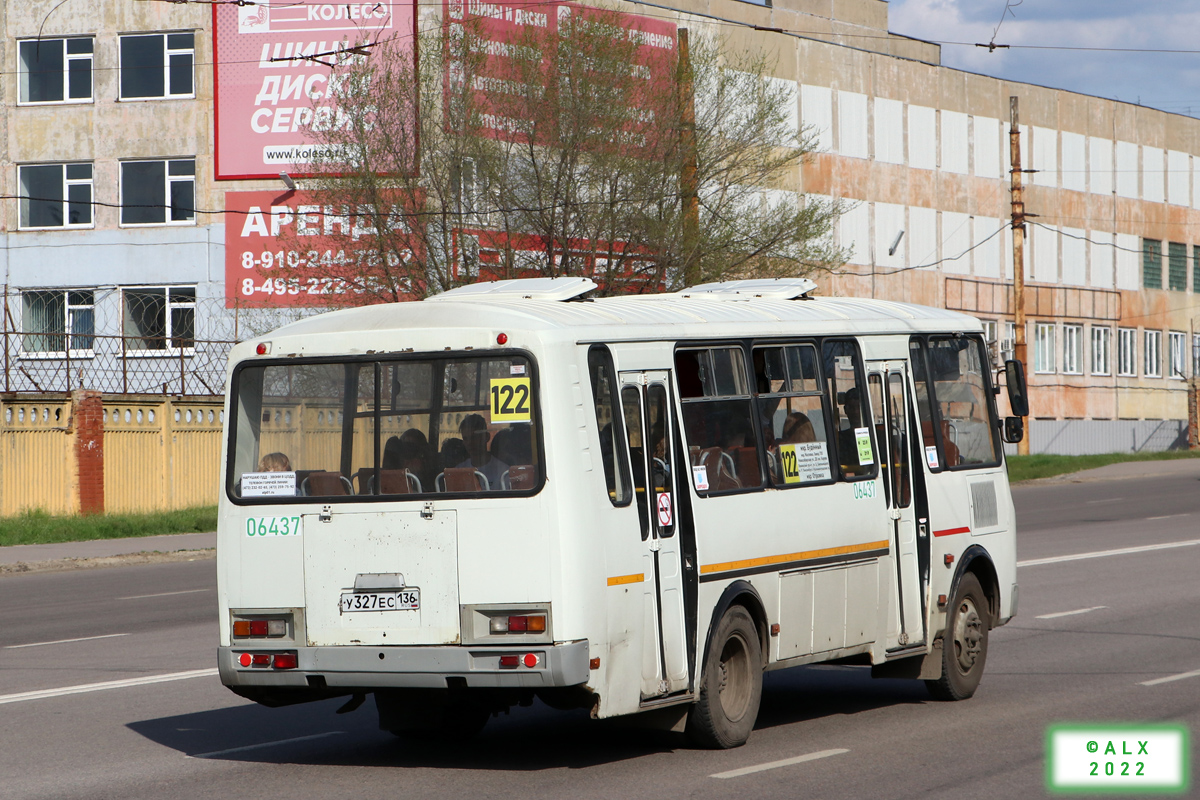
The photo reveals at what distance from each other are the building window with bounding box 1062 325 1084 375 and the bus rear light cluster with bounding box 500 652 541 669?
55.5m

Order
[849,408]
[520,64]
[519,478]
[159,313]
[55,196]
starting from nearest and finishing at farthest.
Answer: [519,478] < [849,408] < [520,64] < [159,313] < [55,196]

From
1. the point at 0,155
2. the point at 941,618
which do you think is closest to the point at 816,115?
the point at 0,155

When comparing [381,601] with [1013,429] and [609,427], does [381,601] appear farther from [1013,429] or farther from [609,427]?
[1013,429]

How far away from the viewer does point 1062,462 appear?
158 feet

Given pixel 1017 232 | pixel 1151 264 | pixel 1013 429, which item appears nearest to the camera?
pixel 1013 429

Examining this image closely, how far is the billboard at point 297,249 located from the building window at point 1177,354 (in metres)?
39.8

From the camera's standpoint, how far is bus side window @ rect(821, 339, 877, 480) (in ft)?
34.7

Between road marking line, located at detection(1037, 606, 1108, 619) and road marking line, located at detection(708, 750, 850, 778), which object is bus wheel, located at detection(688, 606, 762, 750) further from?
road marking line, located at detection(1037, 606, 1108, 619)

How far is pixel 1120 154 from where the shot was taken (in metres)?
64.1

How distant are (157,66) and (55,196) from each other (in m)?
4.21

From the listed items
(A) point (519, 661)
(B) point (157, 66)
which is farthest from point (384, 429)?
(B) point (157, 66)

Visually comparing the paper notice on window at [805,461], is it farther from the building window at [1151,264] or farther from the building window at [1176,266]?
the building window at [1176,266]

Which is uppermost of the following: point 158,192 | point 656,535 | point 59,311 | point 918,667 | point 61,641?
point 158,192

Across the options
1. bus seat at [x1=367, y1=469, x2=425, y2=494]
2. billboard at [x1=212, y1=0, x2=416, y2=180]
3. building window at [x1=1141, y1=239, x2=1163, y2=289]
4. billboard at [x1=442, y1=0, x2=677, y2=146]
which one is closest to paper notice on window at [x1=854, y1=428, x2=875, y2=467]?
bus seat at [x1=367, y1=469, x2=425, y2=494]
